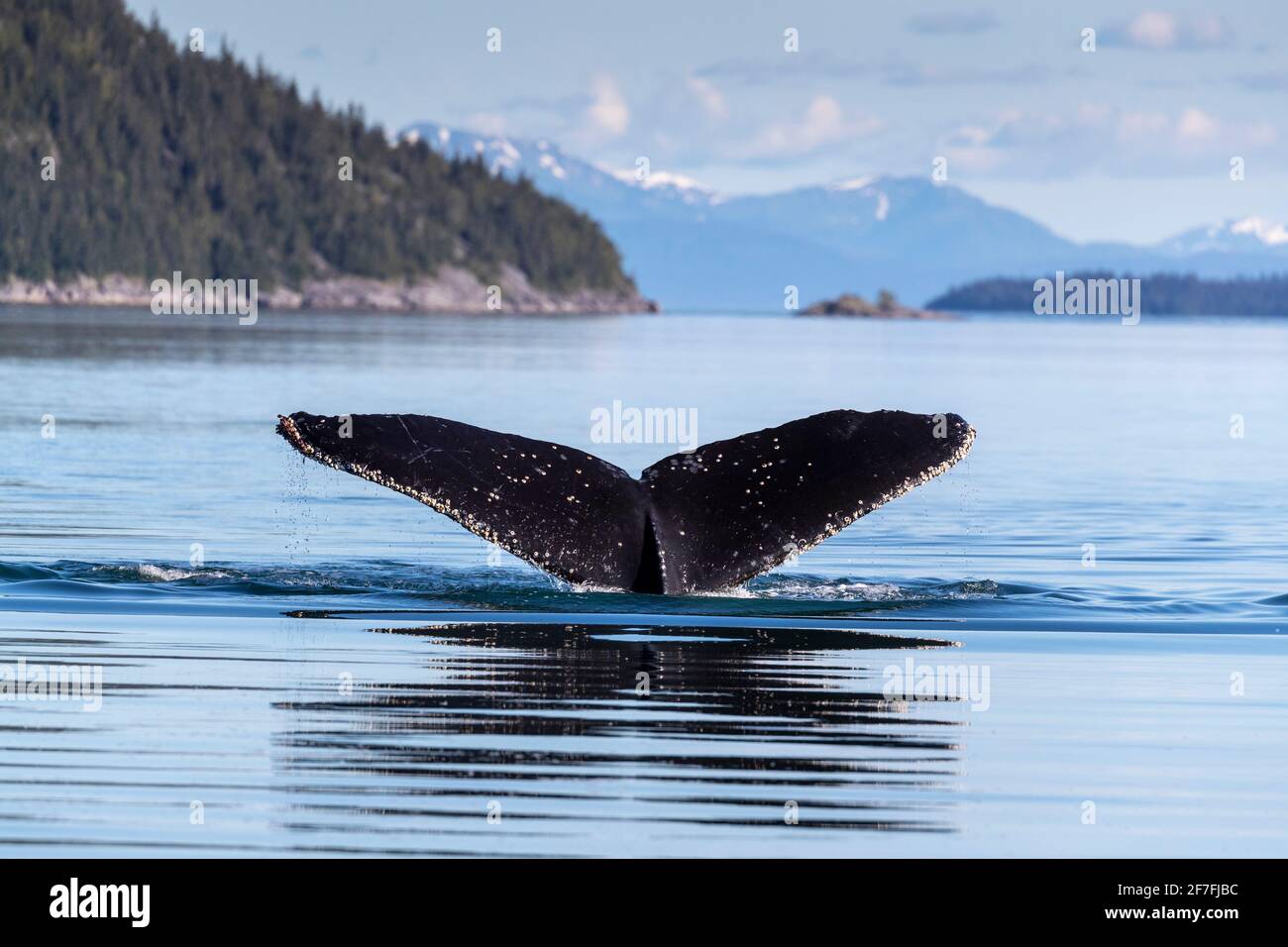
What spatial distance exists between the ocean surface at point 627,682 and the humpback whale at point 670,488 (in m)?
0.61

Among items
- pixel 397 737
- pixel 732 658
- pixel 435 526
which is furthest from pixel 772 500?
pixel 435 526

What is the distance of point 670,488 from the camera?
41.8ft

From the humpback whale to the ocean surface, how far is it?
1.99 feet

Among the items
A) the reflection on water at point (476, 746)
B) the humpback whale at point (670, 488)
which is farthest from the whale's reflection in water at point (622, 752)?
the humpback whale at point (670, 488)

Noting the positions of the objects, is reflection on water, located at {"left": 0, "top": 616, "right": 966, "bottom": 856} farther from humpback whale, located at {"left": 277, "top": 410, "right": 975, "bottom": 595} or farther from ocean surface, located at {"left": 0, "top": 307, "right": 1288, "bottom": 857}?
humpback whale, located at {"left": 277, "top": 410, "right": 975, "bottom": 595}

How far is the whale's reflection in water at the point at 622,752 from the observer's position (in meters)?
8.53

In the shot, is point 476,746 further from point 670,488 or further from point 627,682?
point 670,488

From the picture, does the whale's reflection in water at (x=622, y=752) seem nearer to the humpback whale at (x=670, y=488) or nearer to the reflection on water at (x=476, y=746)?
the reflection on water at (x=476, y=746)

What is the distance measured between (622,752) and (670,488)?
3.10 metres

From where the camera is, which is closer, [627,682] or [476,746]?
[476,746]

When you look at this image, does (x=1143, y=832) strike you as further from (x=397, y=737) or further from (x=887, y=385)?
(x=887, y=385)

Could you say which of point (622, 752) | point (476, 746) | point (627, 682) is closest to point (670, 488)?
point (627, 682)

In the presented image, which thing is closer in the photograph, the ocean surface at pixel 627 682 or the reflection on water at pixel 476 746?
the reflection on water at pixel 476 746
